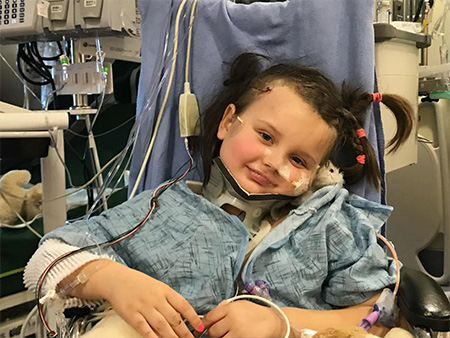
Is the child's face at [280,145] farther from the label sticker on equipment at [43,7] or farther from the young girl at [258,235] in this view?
the label sticker on equipment at [43,7]

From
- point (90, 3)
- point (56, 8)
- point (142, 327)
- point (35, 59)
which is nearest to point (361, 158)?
point (142, 327)

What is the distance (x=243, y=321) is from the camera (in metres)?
0.78

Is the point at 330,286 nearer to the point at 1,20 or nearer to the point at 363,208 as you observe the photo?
the point at 363,208

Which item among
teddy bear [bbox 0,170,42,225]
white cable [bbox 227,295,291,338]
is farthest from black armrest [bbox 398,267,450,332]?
teddy bear [bbox 0,170,42,225]

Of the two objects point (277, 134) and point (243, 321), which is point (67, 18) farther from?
point (243, 321)

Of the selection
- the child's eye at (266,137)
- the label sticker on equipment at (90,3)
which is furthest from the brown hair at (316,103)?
the label sticker on equipment at (90,3)

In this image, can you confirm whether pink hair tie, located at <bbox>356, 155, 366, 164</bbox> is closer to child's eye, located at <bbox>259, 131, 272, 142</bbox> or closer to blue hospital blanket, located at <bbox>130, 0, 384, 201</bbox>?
blue hospital blanket, located at <bbox>130, 0, 384, 201</bbox>

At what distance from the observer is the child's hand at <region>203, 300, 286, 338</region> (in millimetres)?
772

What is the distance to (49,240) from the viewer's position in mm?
854

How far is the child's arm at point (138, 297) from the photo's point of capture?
74 cm

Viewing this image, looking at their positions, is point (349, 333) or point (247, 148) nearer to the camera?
point (349, 333)

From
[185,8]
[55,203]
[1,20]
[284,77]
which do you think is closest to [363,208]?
[284,77]

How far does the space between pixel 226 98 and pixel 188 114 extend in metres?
0.10

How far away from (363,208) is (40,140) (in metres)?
0.76
